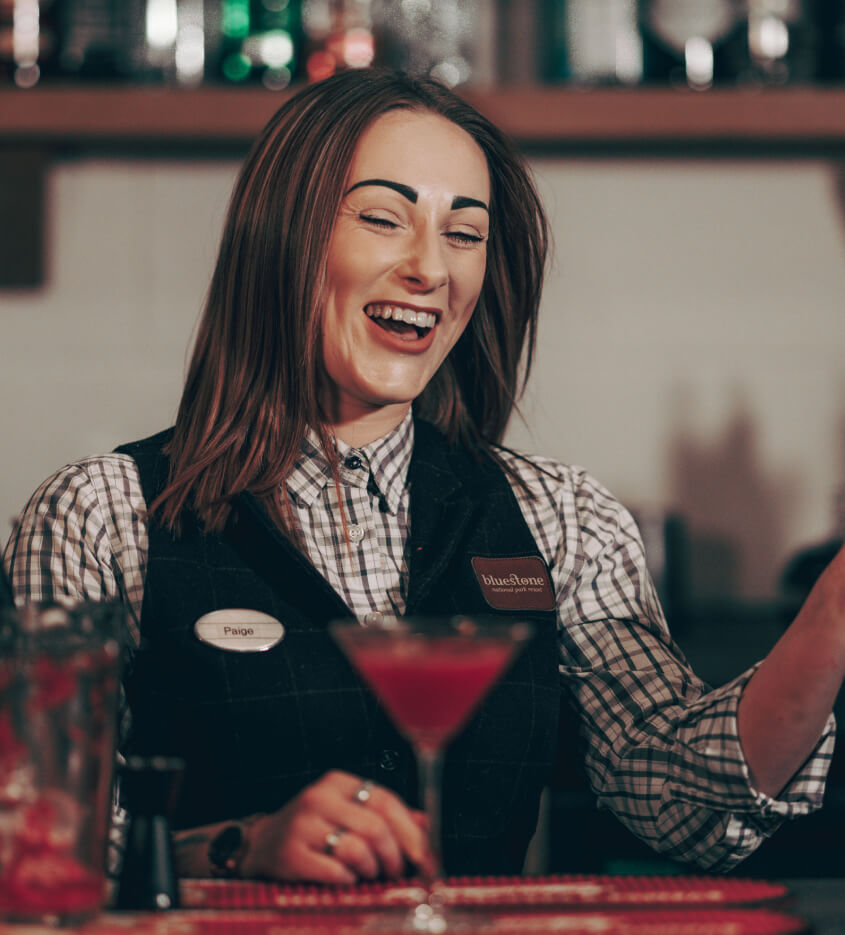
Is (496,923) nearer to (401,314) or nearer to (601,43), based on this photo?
(401,314)

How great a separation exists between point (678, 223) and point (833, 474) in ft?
1.81

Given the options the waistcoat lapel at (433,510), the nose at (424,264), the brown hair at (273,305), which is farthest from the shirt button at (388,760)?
the nose at (424,264)

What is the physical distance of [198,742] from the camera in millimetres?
1256

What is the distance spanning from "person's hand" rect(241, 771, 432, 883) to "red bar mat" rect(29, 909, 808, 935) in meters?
0.08

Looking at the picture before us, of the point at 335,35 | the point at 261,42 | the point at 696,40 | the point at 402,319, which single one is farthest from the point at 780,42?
the point at 402,319

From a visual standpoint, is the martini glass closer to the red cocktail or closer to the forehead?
the red cocktail

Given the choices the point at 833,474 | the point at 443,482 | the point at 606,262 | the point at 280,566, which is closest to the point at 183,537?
the point at 280,566

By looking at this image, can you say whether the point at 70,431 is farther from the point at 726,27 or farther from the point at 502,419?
the point at 726,27

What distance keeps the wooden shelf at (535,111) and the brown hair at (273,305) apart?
2.24 feet

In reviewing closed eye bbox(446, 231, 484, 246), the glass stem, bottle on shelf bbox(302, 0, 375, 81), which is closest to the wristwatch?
the glass stem

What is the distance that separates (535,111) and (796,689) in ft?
4.39

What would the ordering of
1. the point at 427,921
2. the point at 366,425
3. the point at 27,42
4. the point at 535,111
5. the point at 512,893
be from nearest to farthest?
the point at 427,921
the point at 512,893
the point at 366,425
the point at 535,111
the point at 27,42

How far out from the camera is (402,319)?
4.52 feet

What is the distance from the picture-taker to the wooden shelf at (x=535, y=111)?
2156 mm
